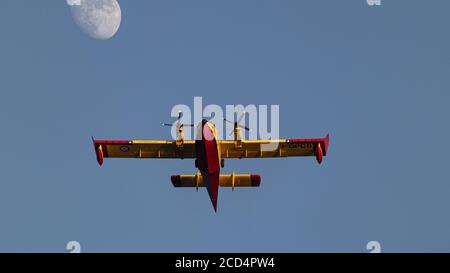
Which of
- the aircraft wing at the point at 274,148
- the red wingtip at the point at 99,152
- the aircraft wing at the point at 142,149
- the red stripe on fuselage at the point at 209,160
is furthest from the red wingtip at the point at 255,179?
the red wingtip at the point at 99,152

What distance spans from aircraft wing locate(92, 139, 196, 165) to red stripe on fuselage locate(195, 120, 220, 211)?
7.72 ft

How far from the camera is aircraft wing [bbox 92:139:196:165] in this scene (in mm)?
44281

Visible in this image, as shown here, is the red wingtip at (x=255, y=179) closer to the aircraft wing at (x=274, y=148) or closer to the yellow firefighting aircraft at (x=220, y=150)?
the yellow firefighting aircraft at (x=220, y=150)

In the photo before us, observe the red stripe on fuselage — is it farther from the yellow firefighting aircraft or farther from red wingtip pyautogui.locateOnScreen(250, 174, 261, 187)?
red wingtip pyautogui.locateOnScreen(250, 174, 261, 187)

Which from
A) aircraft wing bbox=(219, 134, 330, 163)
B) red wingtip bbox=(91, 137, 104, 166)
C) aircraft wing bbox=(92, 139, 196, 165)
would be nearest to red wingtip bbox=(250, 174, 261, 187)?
aircraft wing bbox=(219, 134, 330, 163)

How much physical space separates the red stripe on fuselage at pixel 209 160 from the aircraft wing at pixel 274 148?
2457 millimetres

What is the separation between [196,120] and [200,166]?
2.45m

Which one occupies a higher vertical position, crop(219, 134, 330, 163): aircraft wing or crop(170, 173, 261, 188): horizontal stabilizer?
crop(219, 134, 330, 163): aircraft wing

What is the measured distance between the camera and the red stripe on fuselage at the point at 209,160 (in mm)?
40031
